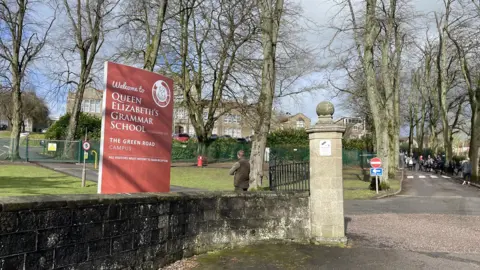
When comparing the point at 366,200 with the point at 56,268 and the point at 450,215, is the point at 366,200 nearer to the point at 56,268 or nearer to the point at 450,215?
the point at 450,215

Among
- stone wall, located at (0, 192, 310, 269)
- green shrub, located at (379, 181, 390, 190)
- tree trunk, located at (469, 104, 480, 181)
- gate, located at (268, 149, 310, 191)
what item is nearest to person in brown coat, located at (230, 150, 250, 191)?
gate, located at (268, 149, 310, 191)

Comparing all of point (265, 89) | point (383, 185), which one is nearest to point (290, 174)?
point (265, 89)

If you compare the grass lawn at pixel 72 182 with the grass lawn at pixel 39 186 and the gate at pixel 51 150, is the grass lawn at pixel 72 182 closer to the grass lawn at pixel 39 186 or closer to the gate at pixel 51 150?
the grass lawn at pixel 39 186

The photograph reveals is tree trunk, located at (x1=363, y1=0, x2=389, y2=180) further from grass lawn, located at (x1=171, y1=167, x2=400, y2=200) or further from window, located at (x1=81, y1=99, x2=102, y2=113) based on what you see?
window, located at (x1=81, y1=99, x2=102, y2=113)

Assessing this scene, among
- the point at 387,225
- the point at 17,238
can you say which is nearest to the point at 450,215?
the point at 387,225

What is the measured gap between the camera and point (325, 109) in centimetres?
805

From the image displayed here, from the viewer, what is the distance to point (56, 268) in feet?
13.8

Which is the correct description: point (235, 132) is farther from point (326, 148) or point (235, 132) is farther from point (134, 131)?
point (134, 131)

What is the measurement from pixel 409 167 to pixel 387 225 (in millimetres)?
47827

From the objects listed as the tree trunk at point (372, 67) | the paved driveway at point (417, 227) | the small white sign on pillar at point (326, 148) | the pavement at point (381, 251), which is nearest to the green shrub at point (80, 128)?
the tree trunk at point (372, 67)

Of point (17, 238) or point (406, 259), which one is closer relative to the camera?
point (17, 238)

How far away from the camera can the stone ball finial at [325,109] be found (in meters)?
8.05

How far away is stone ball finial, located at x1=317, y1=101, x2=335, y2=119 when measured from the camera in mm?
8048

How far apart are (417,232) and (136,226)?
703 centimetres
